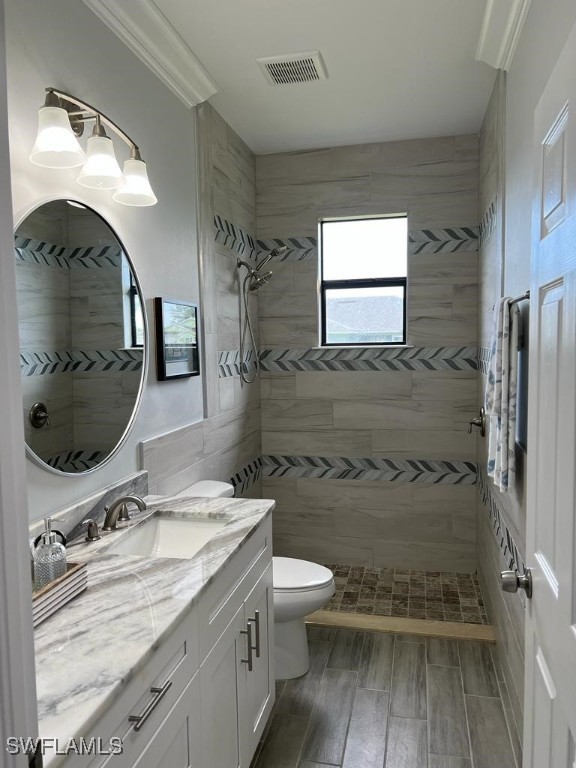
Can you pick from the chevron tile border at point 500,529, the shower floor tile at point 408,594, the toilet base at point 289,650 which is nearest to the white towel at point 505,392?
the chevron tile border at point 500,529

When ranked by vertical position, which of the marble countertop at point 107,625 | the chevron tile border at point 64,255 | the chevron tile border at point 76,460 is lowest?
the marble countertop at point 107,625

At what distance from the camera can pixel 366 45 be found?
94.1 inches

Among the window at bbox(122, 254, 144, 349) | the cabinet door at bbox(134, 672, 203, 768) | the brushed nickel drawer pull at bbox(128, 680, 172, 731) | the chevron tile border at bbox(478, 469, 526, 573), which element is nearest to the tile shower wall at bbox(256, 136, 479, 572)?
the chevron tile border at bbox(478, 469, 526, 573)

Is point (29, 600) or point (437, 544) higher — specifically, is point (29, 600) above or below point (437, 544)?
above

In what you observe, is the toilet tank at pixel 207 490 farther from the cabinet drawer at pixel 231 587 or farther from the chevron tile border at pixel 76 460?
the chevron tile border at pixel 76 460

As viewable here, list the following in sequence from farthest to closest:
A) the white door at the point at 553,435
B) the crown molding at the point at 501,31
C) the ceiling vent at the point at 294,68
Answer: the ceiling vent at the point at 294,68 < the crown molding at the point at 501,31 < the white door at the point at 553,435

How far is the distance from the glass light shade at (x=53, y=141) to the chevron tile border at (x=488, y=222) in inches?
77.7

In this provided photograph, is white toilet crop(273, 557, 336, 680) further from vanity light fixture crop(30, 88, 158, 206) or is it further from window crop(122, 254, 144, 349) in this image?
vanity light fixture crop(30, 88, 158, 206)

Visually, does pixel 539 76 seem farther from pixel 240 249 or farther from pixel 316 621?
pixel 316 621

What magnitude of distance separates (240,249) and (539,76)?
1.96 m

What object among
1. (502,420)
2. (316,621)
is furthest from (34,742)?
(316,621)

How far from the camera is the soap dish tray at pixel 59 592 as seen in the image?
1.19 metres

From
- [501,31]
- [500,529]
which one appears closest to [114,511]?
[500,529]

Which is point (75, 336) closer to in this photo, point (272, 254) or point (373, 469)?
point (272, 254)
